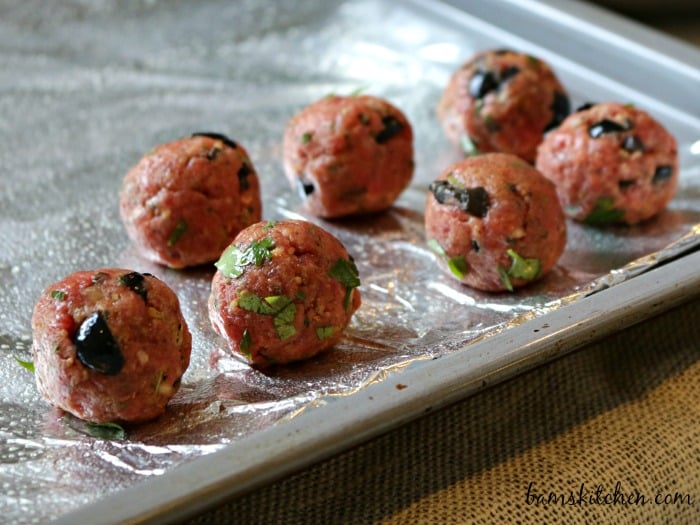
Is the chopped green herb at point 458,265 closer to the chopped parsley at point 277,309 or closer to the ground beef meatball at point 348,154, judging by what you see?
the ground beef meatball at point 348,154

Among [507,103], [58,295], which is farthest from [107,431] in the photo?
[507,103]

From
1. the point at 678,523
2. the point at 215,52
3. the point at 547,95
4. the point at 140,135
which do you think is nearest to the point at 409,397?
the point at 678,523

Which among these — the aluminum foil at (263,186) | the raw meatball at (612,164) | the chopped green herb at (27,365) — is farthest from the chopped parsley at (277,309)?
the raw meatball at (612,164)

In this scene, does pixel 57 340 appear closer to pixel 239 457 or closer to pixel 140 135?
pixel 239 457

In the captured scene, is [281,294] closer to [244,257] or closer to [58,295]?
[244,257]

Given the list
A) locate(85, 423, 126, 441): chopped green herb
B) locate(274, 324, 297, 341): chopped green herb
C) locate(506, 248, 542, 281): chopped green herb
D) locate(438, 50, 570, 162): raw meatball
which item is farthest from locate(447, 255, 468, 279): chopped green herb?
locate(85, 423, 126, 441): chopped green herb

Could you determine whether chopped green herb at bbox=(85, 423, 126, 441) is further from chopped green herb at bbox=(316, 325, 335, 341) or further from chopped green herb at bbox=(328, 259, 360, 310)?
chopped green herb at bbox=(328, 259, 360, 310)
